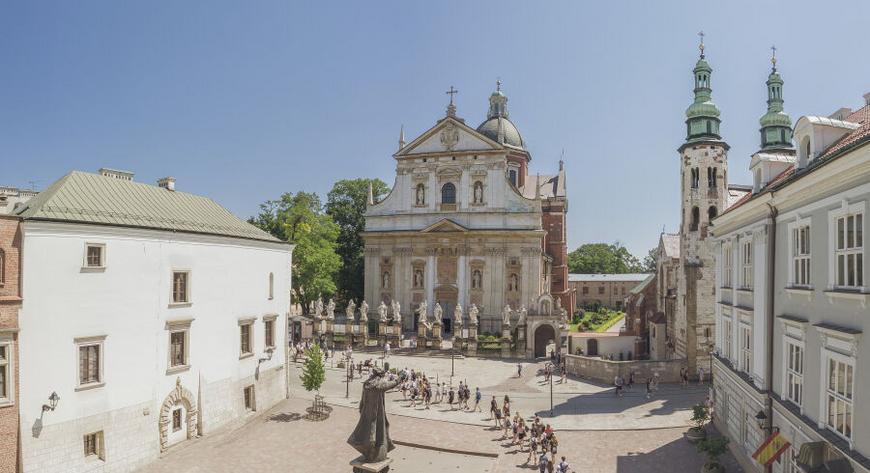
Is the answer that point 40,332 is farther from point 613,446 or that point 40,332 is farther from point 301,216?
point 301,216

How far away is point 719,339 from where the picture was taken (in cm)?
2191

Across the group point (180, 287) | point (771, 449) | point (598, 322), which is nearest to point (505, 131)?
point (598, 322)

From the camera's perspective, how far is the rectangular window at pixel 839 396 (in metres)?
11.0

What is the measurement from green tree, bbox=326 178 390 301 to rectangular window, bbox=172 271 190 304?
131ft

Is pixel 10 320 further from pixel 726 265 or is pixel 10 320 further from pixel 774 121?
pixel 774 121

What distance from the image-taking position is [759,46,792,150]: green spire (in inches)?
1246

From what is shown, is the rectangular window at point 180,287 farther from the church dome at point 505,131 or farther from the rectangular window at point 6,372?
the church dome at point 505,131

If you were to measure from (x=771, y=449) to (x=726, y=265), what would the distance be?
8.14 m

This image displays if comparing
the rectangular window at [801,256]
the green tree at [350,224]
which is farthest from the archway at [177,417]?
the green tree at [350,224]

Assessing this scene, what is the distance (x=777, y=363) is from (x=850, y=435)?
4.44 meters

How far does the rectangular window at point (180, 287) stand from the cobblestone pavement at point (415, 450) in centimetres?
547

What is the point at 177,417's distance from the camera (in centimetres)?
2144

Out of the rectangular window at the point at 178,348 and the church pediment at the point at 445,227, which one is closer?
the rectangular window at the point at 178,348

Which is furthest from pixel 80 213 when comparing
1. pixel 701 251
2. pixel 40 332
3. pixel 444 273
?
pixel 444 273
